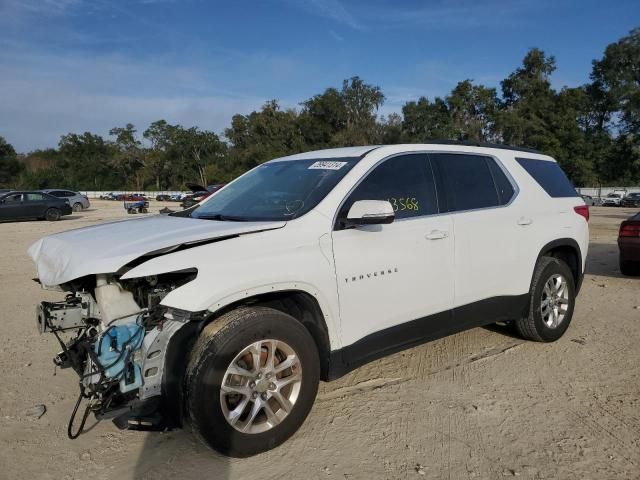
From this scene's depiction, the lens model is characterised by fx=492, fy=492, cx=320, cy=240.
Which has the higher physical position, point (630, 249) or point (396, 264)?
point (396, 264)

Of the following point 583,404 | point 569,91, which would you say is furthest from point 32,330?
point 569,91

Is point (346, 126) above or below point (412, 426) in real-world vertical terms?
above

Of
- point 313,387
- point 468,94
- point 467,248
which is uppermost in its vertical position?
point 468,94

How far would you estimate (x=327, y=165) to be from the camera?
367cm

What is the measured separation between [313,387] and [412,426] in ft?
2.47

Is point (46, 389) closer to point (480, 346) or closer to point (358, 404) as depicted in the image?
point (358, 404)

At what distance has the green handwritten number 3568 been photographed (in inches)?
140

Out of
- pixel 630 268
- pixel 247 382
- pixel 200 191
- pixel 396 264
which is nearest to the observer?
pixel 247 382

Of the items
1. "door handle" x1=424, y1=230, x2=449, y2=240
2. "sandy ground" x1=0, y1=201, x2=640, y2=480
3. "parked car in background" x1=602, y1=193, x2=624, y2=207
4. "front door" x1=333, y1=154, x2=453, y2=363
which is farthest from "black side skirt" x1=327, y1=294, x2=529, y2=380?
"parked car in background" x1=602, y1=193, x2=624, y2=207

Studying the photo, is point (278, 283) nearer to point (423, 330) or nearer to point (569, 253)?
point (423, 330)

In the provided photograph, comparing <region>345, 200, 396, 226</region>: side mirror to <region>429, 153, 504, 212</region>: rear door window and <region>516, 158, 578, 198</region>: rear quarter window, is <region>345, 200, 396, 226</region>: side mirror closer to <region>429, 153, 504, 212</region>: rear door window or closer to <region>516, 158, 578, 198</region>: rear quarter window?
<region>429, 153, 504, 212</region>: rear door window

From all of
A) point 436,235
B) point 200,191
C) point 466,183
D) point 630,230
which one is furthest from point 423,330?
point 630,230

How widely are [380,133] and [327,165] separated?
231 feet

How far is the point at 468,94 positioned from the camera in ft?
211
